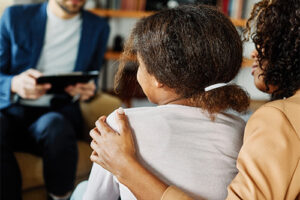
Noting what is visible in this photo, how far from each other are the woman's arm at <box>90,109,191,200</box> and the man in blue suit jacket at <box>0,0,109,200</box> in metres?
0.67

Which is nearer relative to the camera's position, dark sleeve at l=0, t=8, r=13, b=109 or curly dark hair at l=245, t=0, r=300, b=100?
curly dark hair at l=245, t=0, r=300, b=100

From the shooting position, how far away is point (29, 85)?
4.55ft

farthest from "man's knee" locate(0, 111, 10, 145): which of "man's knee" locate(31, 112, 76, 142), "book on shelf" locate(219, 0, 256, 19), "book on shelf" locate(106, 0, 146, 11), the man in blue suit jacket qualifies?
"book on shelf" locate(219, 0, 256, 19)

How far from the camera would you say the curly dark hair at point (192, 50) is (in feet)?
2.27

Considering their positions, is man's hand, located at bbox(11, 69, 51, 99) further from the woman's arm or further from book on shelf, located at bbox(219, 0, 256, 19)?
book on shelf, located at bbox(219, 0, 256, 19)

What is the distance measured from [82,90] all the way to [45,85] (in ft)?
0.72

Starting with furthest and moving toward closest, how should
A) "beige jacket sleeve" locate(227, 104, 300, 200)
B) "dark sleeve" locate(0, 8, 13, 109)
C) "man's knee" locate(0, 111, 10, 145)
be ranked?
"dark sleeve" locate(0, 8, 13, 109)
"man's knee" locate(0, 111, 10, 145)
"beige jacket sleeve" locate(227, 104, 300, 200)

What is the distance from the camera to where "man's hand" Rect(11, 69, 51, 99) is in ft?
4.53

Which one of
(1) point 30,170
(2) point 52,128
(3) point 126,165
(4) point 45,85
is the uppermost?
(3) point 126,165

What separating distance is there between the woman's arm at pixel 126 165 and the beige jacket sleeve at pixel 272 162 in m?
0.13

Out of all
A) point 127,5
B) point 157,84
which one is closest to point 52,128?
point 157,84

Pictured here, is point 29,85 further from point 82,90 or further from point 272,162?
point 272,162

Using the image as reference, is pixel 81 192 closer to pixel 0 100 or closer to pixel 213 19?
pixel 213 19

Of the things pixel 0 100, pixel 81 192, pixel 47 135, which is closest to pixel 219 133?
pixel 81 192
